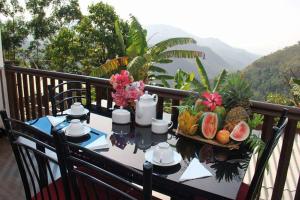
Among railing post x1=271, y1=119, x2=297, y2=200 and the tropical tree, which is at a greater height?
the tropical tree

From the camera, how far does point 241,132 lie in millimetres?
1559

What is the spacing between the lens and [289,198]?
289 centimetres

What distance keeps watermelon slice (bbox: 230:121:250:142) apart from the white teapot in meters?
0.60

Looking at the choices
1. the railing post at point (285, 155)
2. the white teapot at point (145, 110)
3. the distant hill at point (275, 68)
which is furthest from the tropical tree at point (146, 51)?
the distant hill at point (275, 68)

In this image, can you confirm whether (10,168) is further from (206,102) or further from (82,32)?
(82,32)

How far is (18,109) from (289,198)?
3.67 metres

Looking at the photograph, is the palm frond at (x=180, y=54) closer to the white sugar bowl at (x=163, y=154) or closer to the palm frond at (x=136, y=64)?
the palm frond at (x=136, y=64)

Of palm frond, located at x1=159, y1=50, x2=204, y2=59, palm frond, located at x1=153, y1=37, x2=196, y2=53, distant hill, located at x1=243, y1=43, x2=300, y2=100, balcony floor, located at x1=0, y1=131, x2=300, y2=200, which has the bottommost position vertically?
balcony floor, located at x1=0, y1=131, x2=300, y2=200

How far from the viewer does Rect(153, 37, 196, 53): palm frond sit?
6504 mm

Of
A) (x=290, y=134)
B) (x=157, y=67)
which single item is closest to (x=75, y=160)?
(x=290, y=134)

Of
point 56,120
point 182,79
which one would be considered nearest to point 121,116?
point 56,120

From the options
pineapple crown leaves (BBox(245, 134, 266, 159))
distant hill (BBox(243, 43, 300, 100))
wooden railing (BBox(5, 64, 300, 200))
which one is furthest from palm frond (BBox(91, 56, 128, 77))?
distant hill (BBox(243, 43, 300, 100))

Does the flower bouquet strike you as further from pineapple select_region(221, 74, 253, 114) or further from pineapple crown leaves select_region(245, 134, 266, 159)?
pineapple crown leaves select_region(245, 134, 266, 159)

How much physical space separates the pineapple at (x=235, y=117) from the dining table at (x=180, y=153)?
0.48ft
